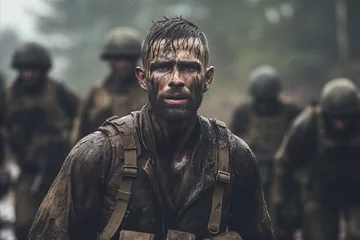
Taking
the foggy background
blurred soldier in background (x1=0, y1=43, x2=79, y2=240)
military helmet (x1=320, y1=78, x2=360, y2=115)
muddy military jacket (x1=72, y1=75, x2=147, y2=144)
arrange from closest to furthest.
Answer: military helmet (x1=320, y1=78, x2=360, y2=115) < muddy military jacket (x1=72, y1=75, x2=147, y2=144) < blurred soldier in background (x1=0, y1=43, x2=79, y2=240) < the foggy background

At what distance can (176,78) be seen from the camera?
455 cm

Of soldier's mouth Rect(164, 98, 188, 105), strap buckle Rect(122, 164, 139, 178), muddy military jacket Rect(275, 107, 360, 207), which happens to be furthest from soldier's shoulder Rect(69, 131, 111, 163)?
muddy military jacket Rect(275, 107, 360, 207)

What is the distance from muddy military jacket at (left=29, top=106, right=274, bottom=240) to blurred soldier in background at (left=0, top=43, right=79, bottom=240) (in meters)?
6.90

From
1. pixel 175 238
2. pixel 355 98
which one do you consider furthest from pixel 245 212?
pixel 355 98

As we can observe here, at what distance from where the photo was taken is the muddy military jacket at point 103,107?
11.1 m

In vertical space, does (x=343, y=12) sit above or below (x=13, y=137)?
above

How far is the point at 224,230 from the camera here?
4836mm

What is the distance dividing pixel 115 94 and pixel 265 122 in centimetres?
261

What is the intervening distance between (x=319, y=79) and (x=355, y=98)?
69.4 ft

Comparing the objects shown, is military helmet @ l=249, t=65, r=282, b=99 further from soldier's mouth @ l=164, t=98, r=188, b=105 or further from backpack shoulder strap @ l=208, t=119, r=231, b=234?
soldier's mouth @ l=164, t=98, r=188, b=105

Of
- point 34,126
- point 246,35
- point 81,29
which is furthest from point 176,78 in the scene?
point 81,29

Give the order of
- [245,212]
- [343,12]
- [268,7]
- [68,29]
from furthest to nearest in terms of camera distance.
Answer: [68,29], [268,7], [343,12], [245,212]

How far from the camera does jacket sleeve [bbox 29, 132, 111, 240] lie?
459 cm

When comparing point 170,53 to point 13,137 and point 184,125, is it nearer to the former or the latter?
point 184,125
